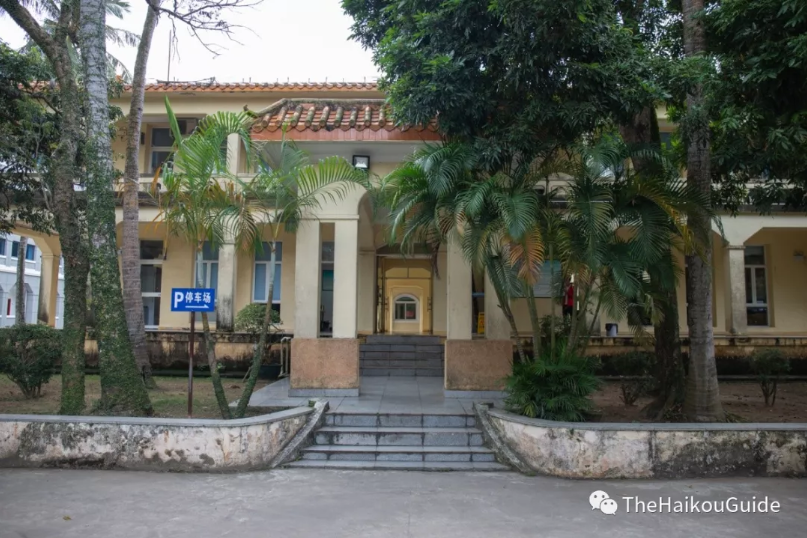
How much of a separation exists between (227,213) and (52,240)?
10.7 m

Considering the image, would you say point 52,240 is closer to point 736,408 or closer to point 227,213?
point 227,213

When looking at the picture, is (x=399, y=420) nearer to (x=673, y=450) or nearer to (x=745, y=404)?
(x=673, y=450)

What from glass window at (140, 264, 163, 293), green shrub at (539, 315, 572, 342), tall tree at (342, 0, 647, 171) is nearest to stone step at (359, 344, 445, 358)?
green shrub at (539, 315, 572, 342)

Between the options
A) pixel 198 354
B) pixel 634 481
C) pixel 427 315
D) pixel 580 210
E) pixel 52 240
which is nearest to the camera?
pixel 634 481

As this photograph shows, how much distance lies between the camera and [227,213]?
23.9 ft

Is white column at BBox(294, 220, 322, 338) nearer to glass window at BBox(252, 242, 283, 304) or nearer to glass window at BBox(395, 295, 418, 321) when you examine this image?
glass window at BBox(252, 242, 283, 304)

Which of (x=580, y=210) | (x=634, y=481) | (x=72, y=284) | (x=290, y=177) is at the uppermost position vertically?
(x=290, y=177)

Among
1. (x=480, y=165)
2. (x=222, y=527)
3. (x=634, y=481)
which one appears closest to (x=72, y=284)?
(x=222, y=527)

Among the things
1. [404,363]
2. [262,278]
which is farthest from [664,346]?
[262,278]

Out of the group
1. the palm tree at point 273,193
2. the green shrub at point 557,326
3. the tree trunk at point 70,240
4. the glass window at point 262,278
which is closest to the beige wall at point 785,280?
the green shrub at point 557,326

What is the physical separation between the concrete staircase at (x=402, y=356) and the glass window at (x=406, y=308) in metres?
6.11

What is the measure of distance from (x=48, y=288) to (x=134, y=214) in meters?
6.93

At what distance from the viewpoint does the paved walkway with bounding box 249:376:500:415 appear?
317 inches

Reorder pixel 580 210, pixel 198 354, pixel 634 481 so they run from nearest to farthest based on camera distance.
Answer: pixel 634 481 < pixel 580 210 < pixel 198 354
